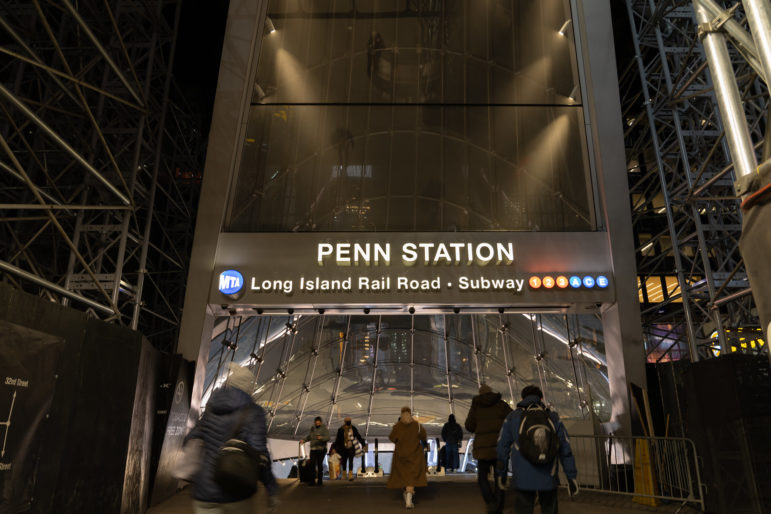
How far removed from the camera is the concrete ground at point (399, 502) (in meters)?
9.71

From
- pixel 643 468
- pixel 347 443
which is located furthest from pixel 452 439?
pixel 643 468

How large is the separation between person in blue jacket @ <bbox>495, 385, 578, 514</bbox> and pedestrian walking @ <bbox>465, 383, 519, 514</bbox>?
209 centimetres

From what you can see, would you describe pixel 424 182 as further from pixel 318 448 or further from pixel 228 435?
pixel 228 435

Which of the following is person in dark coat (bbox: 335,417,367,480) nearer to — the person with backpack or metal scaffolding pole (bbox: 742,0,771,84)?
the person with backpack

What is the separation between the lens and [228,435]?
4324 millimetres

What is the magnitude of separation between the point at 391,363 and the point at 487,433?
13112 millimetres

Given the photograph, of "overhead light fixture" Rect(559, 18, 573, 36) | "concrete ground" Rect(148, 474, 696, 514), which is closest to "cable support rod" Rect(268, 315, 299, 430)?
"concrete ground" Rect(148, 474, 696, 514)

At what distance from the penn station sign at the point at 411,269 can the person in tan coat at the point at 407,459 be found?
11.6 ft

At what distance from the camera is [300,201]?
48.5 ft

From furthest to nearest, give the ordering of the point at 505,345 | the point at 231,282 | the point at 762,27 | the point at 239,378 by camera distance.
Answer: the point at 505,345 < the point at 231,282 < the point at 239,378 < the point at 762,27

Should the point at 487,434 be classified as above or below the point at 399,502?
above

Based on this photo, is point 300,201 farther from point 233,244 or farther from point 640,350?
point 640,350

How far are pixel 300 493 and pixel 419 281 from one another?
17.0 ft

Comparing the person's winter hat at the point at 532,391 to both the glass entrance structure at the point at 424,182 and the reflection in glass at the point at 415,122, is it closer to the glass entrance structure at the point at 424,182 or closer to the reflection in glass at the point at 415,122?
the glass entrance structure at the point at 424,182
